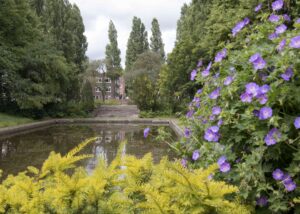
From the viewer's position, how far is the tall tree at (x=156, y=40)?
55.4 m

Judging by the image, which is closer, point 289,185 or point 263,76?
point 289,185

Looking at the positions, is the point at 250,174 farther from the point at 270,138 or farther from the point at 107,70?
the point at 107,70

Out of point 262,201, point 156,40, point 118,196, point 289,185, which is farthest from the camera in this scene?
point 156,40

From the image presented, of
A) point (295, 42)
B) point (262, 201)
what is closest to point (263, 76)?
point (295, 42)

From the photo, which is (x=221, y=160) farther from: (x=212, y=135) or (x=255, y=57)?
(x=255, y=57)

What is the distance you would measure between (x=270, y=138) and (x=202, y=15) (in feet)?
78.5

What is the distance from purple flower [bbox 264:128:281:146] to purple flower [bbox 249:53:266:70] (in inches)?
14.8

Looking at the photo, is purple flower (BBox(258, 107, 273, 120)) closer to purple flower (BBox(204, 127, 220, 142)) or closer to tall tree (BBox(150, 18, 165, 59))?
purple flower (BBox(204, 127, 220, 142))

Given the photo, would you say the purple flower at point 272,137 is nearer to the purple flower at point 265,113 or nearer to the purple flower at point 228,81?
the purple flower at point 265,113

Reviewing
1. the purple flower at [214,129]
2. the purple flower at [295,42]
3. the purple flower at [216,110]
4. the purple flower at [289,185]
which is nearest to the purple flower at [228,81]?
the purple flower at [216,110]

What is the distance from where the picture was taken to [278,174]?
5.46ft

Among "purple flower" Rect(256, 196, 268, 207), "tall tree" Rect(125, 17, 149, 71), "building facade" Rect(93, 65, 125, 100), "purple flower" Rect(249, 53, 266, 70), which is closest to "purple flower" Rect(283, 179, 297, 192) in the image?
"purple flower" Rect(256, 196, 268, 207)

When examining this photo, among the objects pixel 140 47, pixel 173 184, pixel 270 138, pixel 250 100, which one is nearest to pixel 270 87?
pixel 250 100

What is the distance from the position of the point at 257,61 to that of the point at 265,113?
1.05 ft
